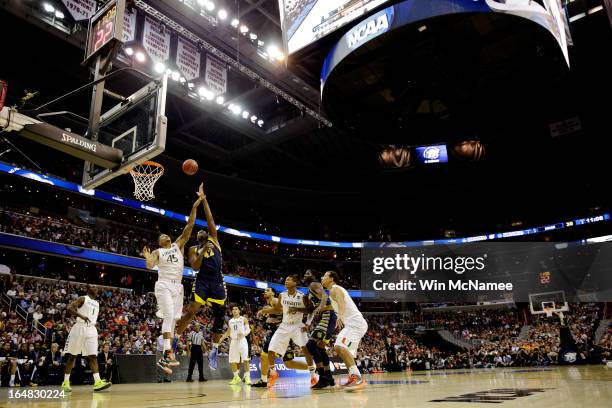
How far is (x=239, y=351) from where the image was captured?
1076 centimetres

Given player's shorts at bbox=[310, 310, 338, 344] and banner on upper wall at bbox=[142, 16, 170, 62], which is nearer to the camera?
player's shorts at bbox=[310, 310, 338, 344]

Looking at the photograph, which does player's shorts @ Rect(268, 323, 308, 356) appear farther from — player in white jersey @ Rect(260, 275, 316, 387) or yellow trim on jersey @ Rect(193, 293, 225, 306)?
yellow trim on jersey @ Rect(193, 293, 225, 306)

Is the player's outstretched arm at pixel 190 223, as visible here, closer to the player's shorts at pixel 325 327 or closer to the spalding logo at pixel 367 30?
the player's shorts at pixel 325 327

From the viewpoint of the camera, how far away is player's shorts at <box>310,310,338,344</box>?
716cm

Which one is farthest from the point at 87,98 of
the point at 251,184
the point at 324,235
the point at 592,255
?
the point at 592,255

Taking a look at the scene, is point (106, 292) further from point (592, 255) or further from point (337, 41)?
point (592, 255)

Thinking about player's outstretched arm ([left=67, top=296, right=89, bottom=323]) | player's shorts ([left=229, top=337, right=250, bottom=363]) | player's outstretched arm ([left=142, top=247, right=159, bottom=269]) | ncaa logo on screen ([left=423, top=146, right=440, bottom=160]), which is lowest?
player's shorts ([left=229, top=337, right=250, bottom=363])

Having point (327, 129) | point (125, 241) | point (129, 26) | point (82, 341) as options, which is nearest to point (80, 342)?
point (82, 341)

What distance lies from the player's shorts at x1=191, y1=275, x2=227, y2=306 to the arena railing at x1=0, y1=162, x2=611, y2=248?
17650 mm

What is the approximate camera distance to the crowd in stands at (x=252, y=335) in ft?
40.2

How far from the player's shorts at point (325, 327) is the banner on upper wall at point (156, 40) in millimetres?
10843

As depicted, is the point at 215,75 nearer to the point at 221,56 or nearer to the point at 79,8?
the point at 221,56

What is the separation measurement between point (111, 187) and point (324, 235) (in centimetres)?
1741

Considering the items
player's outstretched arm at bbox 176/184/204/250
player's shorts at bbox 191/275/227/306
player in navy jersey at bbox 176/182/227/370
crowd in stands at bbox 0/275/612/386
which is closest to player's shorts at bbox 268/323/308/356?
player in navy jersey at bbox 176/182/227/370
